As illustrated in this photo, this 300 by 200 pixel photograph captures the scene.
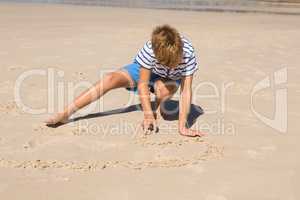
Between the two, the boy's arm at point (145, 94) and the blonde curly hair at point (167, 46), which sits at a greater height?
the blonde curly hair at point (167, 46)

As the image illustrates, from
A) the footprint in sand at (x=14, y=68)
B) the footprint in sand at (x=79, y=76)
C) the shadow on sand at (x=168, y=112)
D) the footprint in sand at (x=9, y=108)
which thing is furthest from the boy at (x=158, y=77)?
the footprint in sand at (x=14, y=68)

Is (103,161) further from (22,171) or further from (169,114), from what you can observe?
(169,114)

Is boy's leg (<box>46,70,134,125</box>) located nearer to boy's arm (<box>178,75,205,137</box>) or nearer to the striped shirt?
the striped shirt

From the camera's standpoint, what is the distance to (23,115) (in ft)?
15.6

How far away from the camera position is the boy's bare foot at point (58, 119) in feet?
14.6

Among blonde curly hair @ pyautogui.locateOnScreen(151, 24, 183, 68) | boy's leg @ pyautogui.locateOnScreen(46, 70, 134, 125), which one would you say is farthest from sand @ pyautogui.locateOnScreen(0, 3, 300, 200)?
blonde curly hair @ pyautogui.locateOnScreen(151, 24, 183, 68)

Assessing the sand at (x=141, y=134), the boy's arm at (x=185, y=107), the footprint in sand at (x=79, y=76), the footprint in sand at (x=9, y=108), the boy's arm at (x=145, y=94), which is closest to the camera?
the sand at (x=141, y=134)

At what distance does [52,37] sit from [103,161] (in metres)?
5.64

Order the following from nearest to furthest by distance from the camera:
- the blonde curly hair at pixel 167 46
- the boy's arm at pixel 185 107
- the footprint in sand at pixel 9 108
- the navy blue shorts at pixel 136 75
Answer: the blonde curly hair at pixel 167 46
the boy's arm at pixel 185 107
the navy blue shorts at pixel 136 75
the footprint in sand at pixel 9 108

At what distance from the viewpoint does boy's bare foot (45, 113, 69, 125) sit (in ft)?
14.6

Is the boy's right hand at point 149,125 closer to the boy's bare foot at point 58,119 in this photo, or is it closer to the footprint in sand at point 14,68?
the boy's bare foot at point 58,119

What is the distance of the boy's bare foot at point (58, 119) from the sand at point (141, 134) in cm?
8

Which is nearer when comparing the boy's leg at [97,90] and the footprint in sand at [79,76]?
the boy's leg at [97,90]

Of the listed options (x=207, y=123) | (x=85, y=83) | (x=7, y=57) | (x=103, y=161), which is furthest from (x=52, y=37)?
(x=103, y=161)
